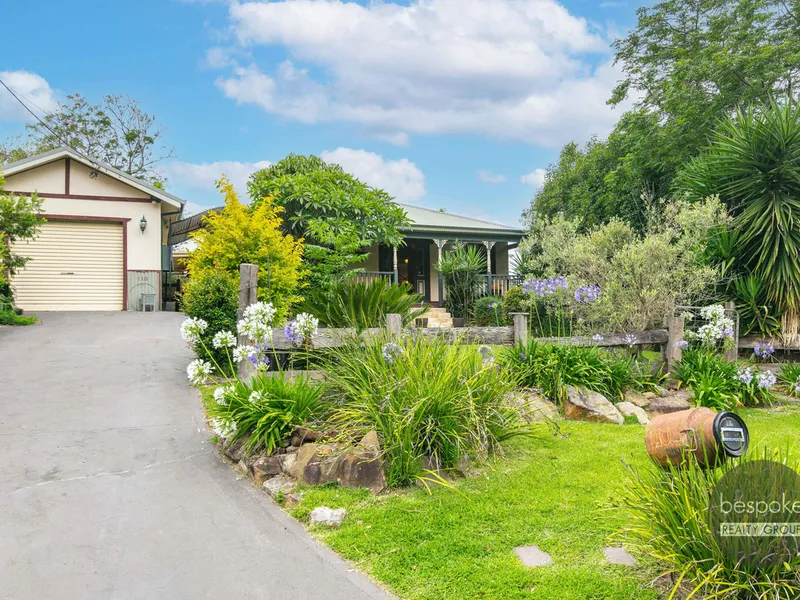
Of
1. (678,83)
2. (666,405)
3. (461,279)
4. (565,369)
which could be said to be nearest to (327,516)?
(565,369)

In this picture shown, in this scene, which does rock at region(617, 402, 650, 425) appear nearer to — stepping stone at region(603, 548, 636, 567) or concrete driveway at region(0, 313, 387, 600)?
stepping stone at region(603, 548, 636, 567)

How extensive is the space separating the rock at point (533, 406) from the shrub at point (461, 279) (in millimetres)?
11683

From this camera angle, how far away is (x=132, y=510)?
4.58 meters

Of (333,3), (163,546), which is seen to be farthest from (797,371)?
(333,3)

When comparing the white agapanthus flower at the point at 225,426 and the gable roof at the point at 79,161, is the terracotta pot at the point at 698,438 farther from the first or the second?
the gable roof at the point at 79,161

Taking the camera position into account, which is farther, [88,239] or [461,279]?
[461,279]

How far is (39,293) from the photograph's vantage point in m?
18.0

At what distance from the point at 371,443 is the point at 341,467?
1.04 ft

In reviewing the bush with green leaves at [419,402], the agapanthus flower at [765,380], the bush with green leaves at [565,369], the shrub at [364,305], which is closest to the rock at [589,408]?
the bush with green leaves at [565,369]

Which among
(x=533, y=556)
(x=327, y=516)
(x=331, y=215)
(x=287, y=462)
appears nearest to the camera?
(x=533, y=556)

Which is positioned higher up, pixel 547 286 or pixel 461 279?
pixel 461 279

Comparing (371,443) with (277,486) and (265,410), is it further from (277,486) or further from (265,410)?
(265,410)

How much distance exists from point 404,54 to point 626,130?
15.9m
